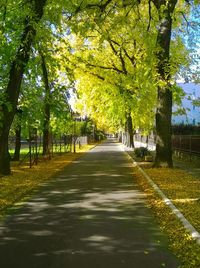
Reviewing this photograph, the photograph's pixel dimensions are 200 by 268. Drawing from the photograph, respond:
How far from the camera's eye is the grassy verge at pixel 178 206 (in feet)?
24.0

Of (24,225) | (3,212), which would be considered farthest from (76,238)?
(3,212)

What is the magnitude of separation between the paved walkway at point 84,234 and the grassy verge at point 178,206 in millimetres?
207

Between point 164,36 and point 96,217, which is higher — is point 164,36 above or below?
above

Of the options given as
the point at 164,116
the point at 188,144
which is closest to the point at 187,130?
the point at 188,144

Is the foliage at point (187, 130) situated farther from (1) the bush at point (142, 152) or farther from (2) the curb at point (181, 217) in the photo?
(2) the curb at point (181, 217)

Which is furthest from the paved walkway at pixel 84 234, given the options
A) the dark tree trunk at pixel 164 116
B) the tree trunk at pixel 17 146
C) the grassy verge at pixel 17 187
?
the tree trunk at pixel 17 146

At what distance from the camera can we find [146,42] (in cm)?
1755

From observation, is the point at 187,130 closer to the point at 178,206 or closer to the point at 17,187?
the point at 17,187

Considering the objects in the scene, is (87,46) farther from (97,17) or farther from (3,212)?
(3,212)

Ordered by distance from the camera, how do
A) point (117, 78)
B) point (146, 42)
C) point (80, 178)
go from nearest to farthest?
point (146, 42) → point (80, 178) → point (117, 78)

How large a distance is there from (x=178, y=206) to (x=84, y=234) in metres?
3.50

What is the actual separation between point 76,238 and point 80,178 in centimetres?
1105

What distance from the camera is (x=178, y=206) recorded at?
11.4 m

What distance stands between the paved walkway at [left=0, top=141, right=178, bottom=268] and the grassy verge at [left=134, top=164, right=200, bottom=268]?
207 mm
